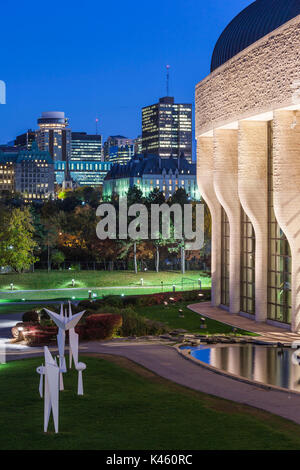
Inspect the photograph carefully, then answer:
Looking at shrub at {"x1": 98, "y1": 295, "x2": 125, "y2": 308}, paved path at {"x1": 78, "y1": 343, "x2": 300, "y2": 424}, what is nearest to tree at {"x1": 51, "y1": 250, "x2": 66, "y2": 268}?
shrub at {"x1": 98, "y1": 295, "x2": 125, "y2": 308}

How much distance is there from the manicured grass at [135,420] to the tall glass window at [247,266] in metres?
16.4

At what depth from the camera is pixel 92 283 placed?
62156 millimetres

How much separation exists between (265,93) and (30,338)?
48.1 ft

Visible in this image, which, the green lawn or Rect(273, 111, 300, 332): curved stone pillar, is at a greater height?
Rect(273, 111, 300, 332): curved stone pillar

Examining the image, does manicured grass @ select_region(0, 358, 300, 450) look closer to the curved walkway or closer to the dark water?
the curved walkway

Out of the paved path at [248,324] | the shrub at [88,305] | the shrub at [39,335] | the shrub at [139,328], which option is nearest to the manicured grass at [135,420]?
the shrub at [39,335]

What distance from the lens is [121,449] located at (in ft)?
39.7

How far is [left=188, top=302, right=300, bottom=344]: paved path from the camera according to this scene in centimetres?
2808

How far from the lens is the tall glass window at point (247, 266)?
115 feet

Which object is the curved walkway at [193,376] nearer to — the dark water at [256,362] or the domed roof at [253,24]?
the dark water at [256,362]

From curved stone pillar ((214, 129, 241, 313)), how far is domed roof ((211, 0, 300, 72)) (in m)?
5.02

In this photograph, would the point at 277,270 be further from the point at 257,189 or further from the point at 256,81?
the point at 256,81

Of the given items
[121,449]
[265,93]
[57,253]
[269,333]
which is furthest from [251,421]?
[57,253]

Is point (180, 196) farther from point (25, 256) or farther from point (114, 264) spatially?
point (25, 256)
